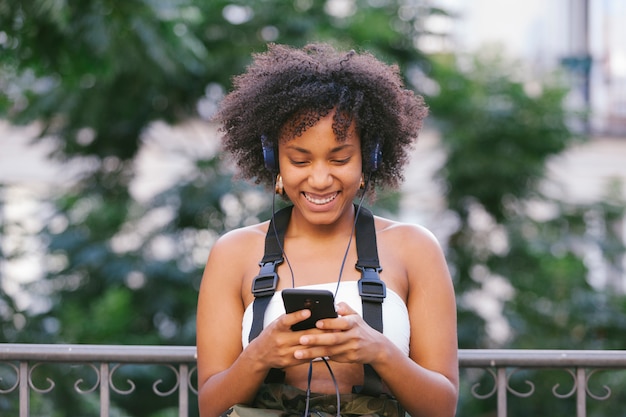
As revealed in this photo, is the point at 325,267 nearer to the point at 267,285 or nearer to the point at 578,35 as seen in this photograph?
the point at 267,285

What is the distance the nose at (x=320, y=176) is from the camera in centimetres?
227

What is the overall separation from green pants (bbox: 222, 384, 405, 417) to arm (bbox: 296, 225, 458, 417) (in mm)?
54

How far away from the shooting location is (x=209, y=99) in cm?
690

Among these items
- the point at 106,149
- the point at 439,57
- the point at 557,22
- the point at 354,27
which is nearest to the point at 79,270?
the point at 106,149

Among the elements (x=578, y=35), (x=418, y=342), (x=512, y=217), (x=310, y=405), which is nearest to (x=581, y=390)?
(x=418, y=342)

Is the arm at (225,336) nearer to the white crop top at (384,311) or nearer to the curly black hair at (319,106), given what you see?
the white crop top at (384,311)

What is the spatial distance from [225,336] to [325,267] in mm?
341

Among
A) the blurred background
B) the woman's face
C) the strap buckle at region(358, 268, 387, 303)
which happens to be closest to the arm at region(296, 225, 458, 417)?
the strap buckle at region(358, 268, 387, 303)

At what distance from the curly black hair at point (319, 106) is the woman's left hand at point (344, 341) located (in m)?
0.51

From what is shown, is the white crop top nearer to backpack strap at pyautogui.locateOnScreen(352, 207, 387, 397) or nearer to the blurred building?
backpack strap at pyautogui.locateOnScreen(352, 207, 387, 397)

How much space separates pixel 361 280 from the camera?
2283mm

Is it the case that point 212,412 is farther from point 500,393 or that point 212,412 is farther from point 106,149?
point 106,149

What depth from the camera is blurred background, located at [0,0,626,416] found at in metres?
6.25

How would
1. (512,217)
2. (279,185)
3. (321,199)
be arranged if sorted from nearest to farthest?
1. (321,199)
2. (279,185)
3. (512,217)
